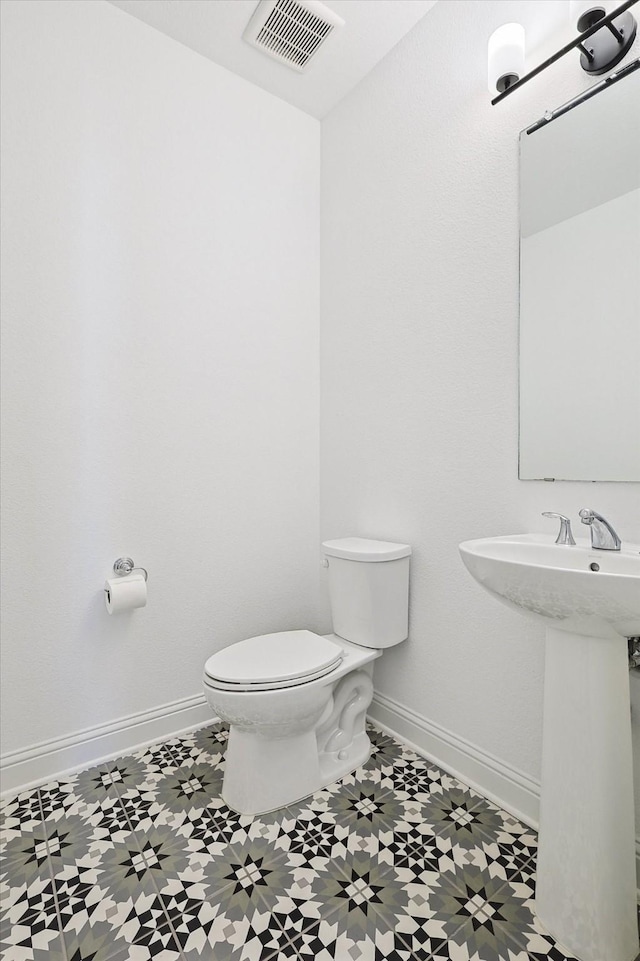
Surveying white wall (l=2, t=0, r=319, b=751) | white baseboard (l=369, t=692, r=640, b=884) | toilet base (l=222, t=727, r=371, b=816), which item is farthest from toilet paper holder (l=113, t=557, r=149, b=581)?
white baseboard (l=369, t=692, r=640, b=884)

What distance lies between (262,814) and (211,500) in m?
1.08

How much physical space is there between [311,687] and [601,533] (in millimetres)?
906

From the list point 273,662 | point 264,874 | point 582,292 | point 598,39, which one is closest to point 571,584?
point 582,292

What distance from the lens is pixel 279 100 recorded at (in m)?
2.16

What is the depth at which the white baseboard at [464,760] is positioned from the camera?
145cm

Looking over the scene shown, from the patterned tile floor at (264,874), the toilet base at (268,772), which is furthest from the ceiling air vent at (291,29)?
the patterned tile floor at (264,874)

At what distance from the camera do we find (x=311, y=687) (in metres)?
1.49

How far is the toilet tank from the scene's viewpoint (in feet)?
5.75

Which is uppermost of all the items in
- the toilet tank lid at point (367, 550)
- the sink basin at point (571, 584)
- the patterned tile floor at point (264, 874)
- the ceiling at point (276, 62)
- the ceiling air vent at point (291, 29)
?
the ceiling at point (276, 62)

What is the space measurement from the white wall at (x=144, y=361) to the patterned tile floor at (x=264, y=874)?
374mm

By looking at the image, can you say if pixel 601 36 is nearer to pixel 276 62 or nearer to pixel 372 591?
pixel 276 62

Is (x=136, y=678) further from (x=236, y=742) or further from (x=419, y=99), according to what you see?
(x=419, y=99)

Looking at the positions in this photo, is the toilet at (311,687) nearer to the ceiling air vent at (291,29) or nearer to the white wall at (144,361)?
the white wall at (144,361)

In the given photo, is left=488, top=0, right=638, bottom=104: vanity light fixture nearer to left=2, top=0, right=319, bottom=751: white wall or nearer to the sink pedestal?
left=2, top=0, right=319, bottom=751: white wall
